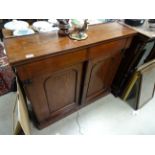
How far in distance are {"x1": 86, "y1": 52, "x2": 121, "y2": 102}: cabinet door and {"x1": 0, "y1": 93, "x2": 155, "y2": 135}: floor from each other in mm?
175

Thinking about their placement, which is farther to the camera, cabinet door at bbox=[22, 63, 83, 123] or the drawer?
cabinet door at bbox=[22, 63, 83, 123]

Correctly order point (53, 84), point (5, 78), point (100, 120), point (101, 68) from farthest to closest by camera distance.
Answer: point (5, 78), point (100, 120), point (101, 68), point (53, 84)

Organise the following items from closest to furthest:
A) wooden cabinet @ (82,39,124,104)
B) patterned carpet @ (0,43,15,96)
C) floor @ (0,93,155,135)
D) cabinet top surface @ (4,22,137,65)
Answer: cabinet top surface @ (4,22,137,65), wooden cabinet @ (82,39,124,104), floor @ (0,93,155,135), patterned carpet @ (0,43,15,96)

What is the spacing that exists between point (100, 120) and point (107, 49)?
0.85 m

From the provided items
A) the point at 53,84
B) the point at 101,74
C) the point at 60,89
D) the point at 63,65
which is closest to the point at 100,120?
the point at 101,74

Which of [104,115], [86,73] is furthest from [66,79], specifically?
[104,115]

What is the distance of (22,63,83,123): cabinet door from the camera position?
1036 mm

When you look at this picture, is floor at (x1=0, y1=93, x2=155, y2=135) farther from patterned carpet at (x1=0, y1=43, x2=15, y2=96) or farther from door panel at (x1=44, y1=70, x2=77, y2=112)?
door panel at (x1=44, y1=70, x2=77, y2=112)

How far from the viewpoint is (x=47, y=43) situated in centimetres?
97

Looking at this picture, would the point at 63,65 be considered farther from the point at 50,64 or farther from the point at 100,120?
the point at 100,120

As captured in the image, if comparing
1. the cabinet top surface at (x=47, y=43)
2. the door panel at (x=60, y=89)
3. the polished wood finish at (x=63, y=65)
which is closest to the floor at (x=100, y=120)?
the polished wood finish at (x=63, y=65)

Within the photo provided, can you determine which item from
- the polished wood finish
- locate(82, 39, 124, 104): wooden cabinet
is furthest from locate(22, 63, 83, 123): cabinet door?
locate(82, 39, 124, 104): wooden cabinet

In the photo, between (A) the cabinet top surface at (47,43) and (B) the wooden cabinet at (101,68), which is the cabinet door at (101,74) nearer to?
(B) the wooden cabinet at (101,68)
